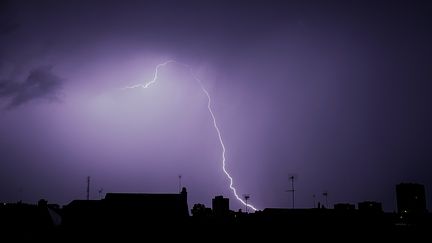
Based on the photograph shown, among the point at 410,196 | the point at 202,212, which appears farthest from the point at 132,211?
the point at 410,196

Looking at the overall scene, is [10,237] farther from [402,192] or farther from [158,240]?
[402,192]

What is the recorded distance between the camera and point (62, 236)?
30953 mm

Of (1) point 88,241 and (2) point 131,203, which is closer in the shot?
(1) point 88,241

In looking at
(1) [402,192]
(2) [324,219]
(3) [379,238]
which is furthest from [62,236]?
(1) [402,192]

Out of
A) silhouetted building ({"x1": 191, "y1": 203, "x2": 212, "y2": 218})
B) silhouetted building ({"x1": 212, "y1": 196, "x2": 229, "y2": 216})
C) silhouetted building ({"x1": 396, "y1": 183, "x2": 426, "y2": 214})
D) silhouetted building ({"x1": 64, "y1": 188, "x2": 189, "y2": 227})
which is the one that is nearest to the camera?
silhouetted building ({"x1": 64, "y1": 188, "x2": 189, "y2": 227})

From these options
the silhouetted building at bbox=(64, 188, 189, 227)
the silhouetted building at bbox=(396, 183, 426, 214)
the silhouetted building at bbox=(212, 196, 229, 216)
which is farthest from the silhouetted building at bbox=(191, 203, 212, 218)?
the silhouetted building at bbox=(396, 183, 426, 214)

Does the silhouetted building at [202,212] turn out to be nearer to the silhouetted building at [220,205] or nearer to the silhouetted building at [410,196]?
Answer: the silhouetted building at [220,205]

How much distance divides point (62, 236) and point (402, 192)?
5644 inches

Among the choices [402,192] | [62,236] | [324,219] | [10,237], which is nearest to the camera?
[10,237]

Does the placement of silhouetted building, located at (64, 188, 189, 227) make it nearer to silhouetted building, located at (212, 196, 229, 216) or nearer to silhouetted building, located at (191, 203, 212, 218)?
silhouetted building, located at (191, 203, 212, 218)

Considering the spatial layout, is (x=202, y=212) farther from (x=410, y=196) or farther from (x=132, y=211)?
(x=410, y=196)

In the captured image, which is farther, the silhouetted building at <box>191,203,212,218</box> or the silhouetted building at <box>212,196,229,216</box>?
the silhouetted building at <box>212,196,229,216</box>

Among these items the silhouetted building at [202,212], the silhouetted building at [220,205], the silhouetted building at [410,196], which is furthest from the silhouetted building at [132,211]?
the silhouetted building at [410,196]

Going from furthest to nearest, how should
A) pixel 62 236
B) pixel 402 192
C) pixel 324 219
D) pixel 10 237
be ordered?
pixel 402 192
pixel 324 219
pixel 62 236
pixel 10 237
